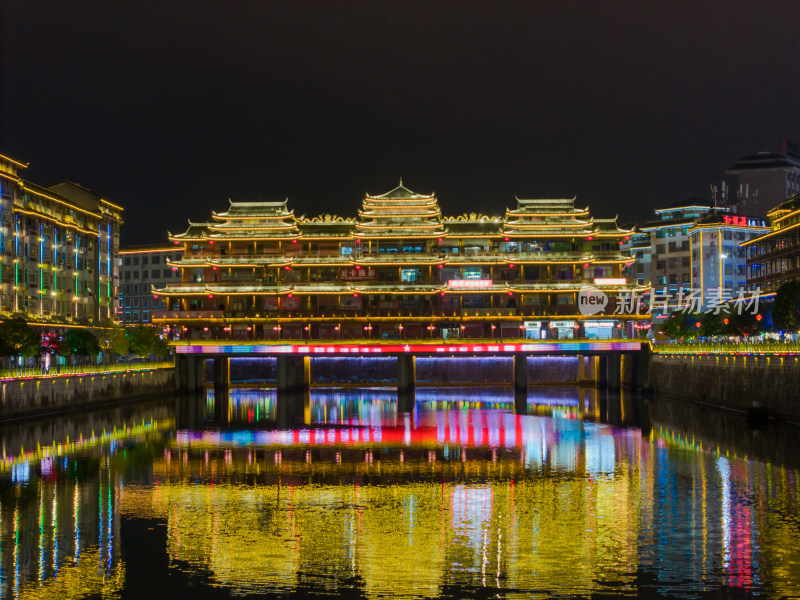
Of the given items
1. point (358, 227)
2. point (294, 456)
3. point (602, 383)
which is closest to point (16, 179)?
point (358, 227)

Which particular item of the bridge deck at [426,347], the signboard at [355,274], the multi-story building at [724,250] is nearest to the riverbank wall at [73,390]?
the bridge deck at [426,347]

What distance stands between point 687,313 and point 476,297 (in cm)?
2432

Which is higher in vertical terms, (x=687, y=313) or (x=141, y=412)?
(x=687, y=313)

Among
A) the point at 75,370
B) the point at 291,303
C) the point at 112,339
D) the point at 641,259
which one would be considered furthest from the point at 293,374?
the point at 641,259

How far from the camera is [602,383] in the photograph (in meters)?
105

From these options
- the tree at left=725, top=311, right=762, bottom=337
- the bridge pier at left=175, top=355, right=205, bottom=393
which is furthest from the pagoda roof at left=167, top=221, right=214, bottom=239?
the tree at left=725, top=311, right=762, bottom=337

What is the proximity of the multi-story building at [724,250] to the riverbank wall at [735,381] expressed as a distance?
157ft

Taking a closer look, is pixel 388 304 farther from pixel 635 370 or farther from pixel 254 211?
pixel 635 370

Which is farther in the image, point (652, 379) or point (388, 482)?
point (652, 379)

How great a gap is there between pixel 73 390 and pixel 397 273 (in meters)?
44.3

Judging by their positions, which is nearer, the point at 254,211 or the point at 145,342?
the point at 145,342

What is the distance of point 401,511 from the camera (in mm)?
34719

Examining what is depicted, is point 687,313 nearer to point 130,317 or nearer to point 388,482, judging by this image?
point 388,482

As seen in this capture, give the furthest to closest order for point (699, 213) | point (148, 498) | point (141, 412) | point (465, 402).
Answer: point (699, 213)
point (465, 402)
point (141, 412)
point (148, 498)
